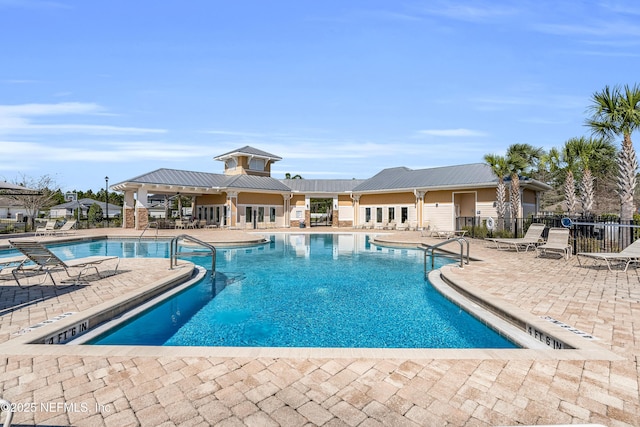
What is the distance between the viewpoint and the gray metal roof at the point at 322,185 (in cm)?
3166

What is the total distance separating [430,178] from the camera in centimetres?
2712

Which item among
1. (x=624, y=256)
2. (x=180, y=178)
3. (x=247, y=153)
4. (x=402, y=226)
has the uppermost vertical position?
(x=247, y=153)

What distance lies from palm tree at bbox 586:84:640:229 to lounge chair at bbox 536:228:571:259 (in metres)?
3.11

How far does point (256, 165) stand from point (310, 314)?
88.9 feet

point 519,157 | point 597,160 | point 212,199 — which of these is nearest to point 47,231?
point 212,199

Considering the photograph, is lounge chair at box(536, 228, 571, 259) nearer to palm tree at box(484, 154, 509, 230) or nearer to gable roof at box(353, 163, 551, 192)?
palm tree at box(484, 154, 509, 230)

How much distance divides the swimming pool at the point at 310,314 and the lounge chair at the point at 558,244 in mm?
4162

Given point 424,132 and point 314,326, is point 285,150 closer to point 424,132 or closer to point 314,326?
point 424,132

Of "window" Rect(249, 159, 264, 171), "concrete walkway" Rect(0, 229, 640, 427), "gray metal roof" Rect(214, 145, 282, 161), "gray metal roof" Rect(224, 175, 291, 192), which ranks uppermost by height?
"gray metal roof" Rect(214, 145, 282, 161)


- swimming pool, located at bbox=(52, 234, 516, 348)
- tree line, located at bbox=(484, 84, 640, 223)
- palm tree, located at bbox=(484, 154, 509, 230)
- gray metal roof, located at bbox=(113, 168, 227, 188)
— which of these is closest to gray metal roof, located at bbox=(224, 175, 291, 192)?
gray metal roof, located at bbox=(113, 168, 227, 188)

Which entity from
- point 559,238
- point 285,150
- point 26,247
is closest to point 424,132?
point 559,238

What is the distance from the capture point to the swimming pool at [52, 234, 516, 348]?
16.8 feet

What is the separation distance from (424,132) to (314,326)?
19087mm

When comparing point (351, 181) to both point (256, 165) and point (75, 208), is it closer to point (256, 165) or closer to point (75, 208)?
point (256, 165)
